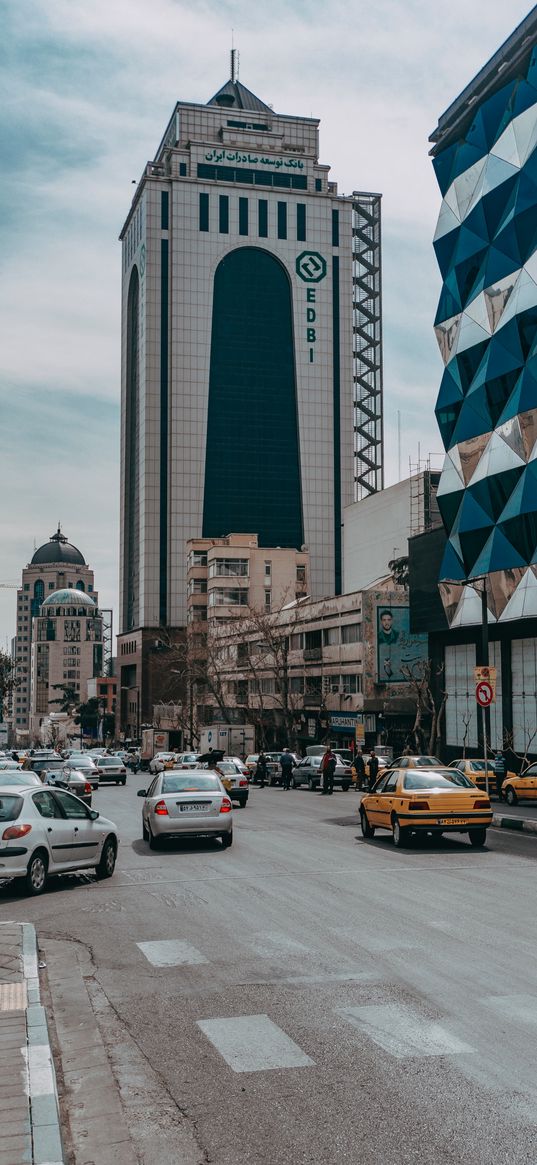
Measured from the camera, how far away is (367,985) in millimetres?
8977

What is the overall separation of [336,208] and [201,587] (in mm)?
56297

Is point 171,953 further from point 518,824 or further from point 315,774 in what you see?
point 315,774

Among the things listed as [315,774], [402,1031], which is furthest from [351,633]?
[402,1031]

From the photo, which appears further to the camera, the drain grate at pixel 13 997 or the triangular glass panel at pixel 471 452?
the triangular glass panel at pixel 471 452

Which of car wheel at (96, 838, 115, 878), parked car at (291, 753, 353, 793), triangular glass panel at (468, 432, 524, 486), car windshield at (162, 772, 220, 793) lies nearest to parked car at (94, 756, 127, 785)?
parked car at (291, 753, 353, 793)

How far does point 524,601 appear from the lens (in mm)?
46750

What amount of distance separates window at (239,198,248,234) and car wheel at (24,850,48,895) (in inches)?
5391

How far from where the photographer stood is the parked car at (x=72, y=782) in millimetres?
31375

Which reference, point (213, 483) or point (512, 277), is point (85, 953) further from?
point (213, 483)

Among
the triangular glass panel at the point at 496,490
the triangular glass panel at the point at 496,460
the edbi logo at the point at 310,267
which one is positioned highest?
the edbi logo at the point at 310,267

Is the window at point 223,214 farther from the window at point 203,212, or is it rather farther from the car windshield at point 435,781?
the car windshield at point 435,781

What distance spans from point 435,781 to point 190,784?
427 cm

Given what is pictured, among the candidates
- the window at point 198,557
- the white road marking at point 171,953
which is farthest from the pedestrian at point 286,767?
the window at point 198,557

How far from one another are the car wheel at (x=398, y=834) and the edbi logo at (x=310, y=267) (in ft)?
431
